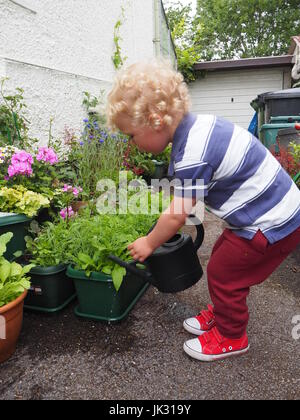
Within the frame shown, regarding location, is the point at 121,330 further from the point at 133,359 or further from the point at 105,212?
the point at 105,212

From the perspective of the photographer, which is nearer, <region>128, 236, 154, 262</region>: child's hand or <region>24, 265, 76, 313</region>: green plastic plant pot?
<region>128, 236, 154, 262</region>: child's hand

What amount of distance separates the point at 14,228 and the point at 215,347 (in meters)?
1.39

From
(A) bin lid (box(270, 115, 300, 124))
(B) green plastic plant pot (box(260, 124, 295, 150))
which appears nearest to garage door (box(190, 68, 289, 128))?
(A) bin lid (box(270, 115, 300, 124))

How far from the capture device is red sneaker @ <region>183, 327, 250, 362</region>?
1.64m

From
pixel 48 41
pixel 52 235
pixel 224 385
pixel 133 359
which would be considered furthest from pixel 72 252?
pixel 48 41

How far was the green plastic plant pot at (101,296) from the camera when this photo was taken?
5.92ft

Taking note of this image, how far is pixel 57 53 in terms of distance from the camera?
3418 mm

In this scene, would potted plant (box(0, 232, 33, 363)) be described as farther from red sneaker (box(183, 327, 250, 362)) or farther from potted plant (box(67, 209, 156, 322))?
red sneaker (box(183, 327, 250, 362))

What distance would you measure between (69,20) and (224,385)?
147 inches

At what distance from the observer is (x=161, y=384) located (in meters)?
1.49

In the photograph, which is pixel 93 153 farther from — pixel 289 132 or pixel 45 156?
pixel 289 132

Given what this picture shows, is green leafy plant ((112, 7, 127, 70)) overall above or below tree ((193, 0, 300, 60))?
below

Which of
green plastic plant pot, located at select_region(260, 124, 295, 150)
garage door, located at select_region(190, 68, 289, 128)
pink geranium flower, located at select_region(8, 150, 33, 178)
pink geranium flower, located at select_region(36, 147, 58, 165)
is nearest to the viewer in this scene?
pink geranium flower, located at select_region(8, 150, 33, 178)

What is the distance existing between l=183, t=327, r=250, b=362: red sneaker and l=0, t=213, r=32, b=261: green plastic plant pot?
1.21 m
